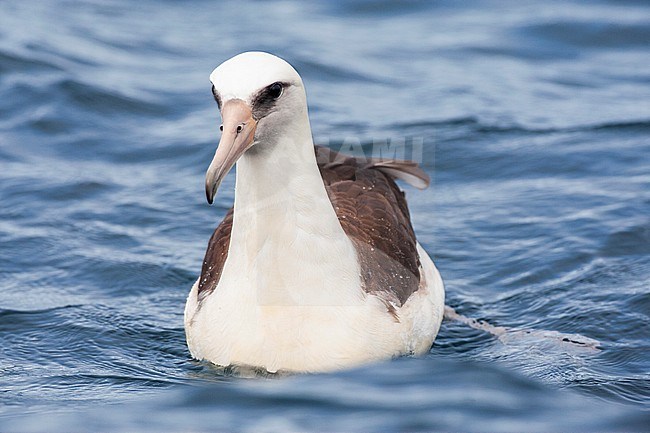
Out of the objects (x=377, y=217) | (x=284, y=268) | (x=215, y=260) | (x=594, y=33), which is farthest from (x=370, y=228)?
(x=594, y=33)

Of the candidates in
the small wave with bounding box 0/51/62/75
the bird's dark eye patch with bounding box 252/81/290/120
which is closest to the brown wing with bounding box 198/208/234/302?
the bird's dark eye patch with bounding box 252/81/290/120

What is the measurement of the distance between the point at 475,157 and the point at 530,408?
258 inches

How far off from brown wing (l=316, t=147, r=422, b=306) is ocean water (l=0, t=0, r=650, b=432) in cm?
58

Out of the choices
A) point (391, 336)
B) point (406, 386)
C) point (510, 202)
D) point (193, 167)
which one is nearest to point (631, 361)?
point (391, 336)

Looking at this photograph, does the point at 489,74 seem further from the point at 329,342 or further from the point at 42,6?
the point at 329,342

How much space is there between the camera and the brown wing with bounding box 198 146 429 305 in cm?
717

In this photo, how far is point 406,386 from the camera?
5590mm

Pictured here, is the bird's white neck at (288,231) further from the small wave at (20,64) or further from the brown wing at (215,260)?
the small wave at (20,64)

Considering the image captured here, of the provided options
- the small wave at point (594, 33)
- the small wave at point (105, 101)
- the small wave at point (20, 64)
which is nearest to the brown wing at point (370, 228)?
the small wave at point (105, 101)

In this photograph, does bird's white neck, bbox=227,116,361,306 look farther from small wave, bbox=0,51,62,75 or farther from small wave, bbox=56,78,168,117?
small wave, bbox=0,51,62,75

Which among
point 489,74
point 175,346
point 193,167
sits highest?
point 489,74

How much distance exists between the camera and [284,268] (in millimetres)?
6551

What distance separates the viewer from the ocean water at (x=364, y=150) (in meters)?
5.66

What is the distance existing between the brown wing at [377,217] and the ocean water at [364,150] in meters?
0.58
